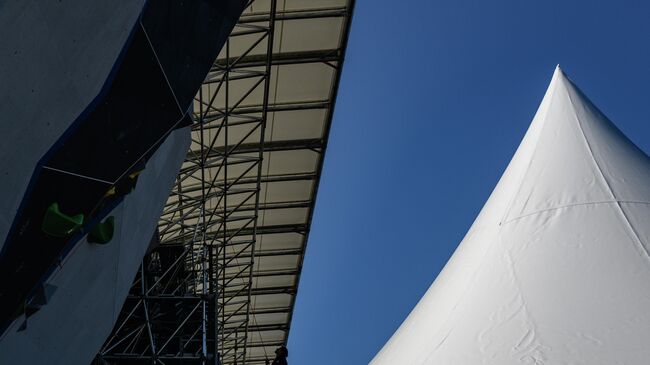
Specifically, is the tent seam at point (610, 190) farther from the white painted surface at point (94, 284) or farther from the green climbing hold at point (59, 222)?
the white painted surface at point (94, 284)

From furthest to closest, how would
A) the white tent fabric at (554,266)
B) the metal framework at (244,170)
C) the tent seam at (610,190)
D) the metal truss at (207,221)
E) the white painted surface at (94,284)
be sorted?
the metal truss at (207,221) < the metal framework at (244,170) < the white painted surface at (94,284) < the tent seam at (610,190) < the white tent fabric at (554,266)

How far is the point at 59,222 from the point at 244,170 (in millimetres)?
16967

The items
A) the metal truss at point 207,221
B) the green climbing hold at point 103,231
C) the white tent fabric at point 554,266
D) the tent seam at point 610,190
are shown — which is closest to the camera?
the white tent fabric at point 554,266

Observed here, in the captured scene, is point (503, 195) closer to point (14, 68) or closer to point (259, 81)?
point (14, 68)

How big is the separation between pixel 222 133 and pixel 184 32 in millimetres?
14268

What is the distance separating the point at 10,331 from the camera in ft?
28.6

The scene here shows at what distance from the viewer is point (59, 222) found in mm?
7914

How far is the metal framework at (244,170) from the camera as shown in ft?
62.8

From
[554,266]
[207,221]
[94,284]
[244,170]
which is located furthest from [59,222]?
[207,221]

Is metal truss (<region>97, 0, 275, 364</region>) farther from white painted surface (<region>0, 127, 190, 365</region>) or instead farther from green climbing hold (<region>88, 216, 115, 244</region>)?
green climbing hold (<region>88, 216, 115, 244</region>)

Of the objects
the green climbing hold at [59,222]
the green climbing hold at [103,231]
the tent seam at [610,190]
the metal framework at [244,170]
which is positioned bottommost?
the green climbing hold at [59,222]

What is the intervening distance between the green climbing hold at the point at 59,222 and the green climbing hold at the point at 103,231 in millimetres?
1896

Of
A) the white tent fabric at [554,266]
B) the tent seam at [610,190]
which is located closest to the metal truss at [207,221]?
the tent seam at [610,190]

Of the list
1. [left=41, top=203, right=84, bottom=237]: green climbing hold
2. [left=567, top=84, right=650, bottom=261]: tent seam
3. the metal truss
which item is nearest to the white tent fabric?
[left=567, top=84, right=650, bottom=261]: tent seam
